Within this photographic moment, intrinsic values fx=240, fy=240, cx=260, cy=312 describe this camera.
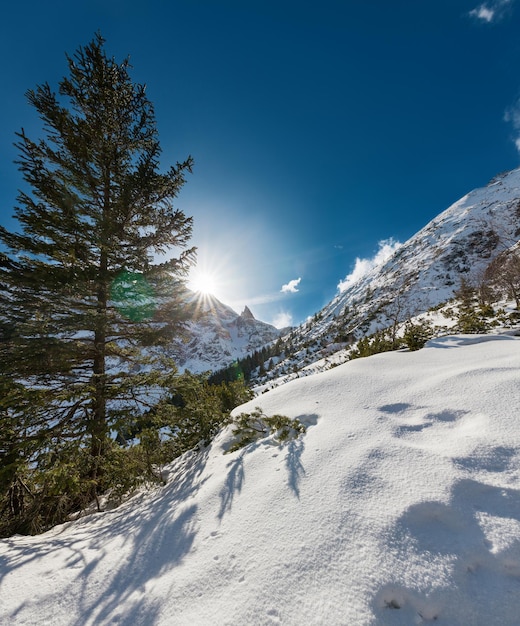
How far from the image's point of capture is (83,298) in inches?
213

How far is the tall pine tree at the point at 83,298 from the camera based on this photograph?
14.8ft

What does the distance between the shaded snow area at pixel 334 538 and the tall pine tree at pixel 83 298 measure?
1486 mm

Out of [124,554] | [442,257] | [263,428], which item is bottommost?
[124,554]

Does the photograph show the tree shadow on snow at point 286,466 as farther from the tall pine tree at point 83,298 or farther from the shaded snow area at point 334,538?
the tall pine tree at point 83,298

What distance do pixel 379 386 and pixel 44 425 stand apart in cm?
671

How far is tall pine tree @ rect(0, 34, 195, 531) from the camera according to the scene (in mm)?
4516

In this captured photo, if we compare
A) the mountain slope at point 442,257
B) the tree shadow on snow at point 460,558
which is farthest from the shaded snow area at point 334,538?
the mountain slope at point 442,257

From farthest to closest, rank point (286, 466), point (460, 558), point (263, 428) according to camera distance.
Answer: point (263, 428)
point (286, 466)
point (460, 558)

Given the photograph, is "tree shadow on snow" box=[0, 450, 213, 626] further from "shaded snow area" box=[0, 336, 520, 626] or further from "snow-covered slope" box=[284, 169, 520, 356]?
"snow-covered slope" box=[284, 169, 520, 356]

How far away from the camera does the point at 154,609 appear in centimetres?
172

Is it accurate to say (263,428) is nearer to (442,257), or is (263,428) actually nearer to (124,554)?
(124,554)

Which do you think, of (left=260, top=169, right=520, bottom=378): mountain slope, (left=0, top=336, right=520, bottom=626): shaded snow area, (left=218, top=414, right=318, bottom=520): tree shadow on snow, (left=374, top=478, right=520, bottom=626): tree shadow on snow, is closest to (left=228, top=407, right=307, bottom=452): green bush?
(left=218, top=414, right=318, bottom=520): tree shadow on snow

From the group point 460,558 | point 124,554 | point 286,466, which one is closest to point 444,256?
point 286,466

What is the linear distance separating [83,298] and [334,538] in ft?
20.1
